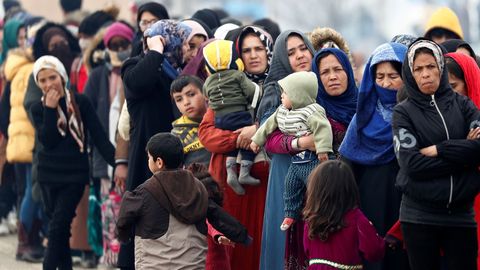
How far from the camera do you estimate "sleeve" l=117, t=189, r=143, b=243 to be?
9242mm

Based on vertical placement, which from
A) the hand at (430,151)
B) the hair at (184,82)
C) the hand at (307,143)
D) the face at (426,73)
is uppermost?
the face at (426,73)

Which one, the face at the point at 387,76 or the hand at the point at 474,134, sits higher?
the face at the point at 387,76

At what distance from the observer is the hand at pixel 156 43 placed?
1155 cm

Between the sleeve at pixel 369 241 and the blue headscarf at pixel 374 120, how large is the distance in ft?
1.86

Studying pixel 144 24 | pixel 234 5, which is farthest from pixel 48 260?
pixel 234 5

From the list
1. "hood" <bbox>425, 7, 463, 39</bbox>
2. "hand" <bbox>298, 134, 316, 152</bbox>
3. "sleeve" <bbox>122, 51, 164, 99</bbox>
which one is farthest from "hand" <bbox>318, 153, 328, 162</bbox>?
"hood" <bbox>425, 7, 463, 39</bbox>

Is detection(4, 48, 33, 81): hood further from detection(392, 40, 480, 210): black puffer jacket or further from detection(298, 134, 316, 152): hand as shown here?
detection(392, 40, 480, 210): black puffer jacket

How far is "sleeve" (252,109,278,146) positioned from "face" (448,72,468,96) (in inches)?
48.6

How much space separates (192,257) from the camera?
9.44 meters

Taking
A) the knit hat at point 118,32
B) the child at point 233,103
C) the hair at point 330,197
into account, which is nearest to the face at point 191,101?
the child at point 233,103

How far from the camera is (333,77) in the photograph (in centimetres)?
989

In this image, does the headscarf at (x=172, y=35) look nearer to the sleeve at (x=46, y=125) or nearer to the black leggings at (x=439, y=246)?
the sleeve at (x=46, y=125)

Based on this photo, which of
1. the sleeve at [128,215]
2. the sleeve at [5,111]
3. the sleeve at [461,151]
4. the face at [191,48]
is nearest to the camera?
the sleeve at [461,151]

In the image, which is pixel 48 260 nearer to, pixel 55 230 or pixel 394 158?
pixel 55 230
